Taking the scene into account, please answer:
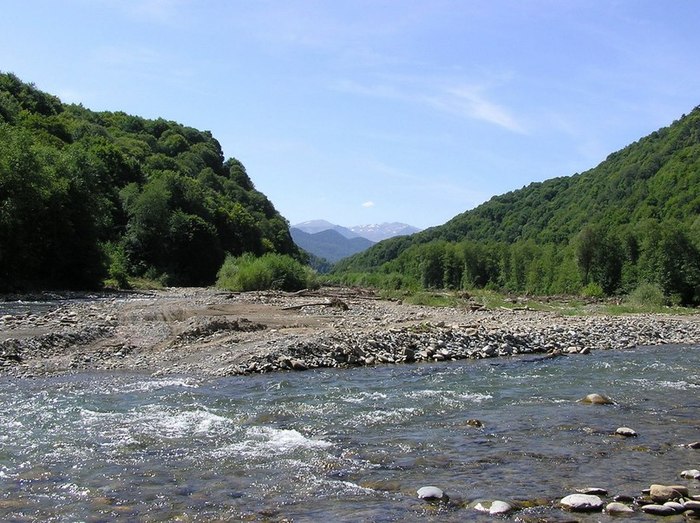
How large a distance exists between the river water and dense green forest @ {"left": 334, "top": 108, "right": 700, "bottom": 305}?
2238 inches

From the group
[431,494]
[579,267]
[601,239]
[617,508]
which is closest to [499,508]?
[431,494]

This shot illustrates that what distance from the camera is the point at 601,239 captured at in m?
90.8

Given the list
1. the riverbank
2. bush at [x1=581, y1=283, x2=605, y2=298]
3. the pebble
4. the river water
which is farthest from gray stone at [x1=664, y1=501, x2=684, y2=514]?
bush at [x1=581, y1=283, x2=605, y2=298]

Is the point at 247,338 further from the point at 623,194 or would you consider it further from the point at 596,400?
the point at 623,194

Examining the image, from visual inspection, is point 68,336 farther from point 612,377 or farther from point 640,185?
point 640,185

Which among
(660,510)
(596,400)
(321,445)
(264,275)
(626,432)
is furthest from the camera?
(264,275)

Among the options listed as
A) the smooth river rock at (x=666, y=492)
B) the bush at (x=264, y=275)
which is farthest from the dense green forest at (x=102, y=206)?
the smooth river rock at (x=666, y=492)

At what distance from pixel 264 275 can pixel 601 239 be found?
202 feet

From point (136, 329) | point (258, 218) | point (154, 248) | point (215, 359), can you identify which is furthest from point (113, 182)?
point (215, 359)

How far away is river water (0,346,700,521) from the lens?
7.48m

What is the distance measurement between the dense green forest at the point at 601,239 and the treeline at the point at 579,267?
0.49 ft

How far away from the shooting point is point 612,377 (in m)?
17.8

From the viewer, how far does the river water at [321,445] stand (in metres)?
7.48

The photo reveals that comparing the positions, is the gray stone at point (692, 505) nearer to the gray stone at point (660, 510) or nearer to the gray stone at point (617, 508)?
the gray stone at point (660, 510)
